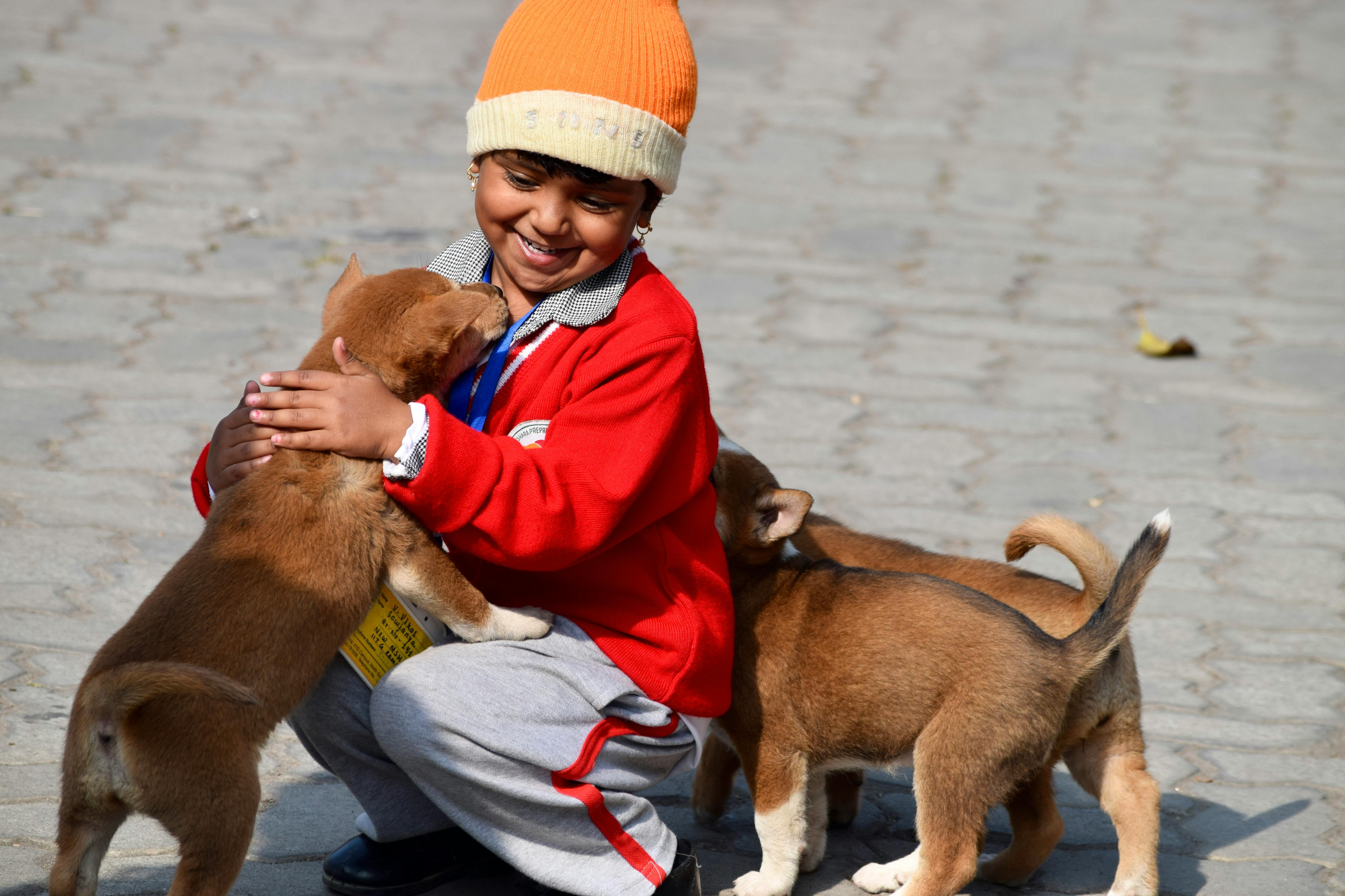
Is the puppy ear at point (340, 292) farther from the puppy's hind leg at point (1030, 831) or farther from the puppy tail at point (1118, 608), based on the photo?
the puppy's hind leg at point (1030, 831)

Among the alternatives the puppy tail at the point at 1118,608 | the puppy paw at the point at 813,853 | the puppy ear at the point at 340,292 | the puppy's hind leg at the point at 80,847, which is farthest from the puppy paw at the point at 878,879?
the puppy ear at the point at 340,292

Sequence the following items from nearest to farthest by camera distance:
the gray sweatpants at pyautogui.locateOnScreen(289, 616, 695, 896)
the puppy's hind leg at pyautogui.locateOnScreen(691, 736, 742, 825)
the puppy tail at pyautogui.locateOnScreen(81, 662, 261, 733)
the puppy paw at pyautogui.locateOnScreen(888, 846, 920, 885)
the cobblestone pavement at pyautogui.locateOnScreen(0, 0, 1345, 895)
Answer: the puppy tail at pyautogui.locateOnScreen(81, 662, 261, 733)
the gray sweatpants at pyautogui.locateOnScreen(289, 616, 695, 896)
the puppy paw at pyautogui.locateOnScreen(888, 846, 920, 885)
the puppy's hind leg at pyautogui.locateOnScreen(691, 736, 742, 825)
the cobblestone pavement at pyautogui.locateOnScreen(0, 0, 1345, 895)

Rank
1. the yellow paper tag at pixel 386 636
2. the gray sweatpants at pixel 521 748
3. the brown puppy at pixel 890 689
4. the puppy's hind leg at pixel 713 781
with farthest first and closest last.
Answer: the puppy's hind leg at pixel 713 781
the brown puppy at pixel 890 689
the yellow paper tag at pixel 386 636
the gray sweatpants at pixel 521 748

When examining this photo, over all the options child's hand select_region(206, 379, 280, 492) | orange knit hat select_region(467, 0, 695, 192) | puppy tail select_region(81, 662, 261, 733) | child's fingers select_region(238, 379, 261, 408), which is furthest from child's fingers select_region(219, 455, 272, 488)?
orange knit hat select_region(467, 0, 695, 192)

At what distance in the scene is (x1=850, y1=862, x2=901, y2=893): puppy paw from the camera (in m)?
3.55

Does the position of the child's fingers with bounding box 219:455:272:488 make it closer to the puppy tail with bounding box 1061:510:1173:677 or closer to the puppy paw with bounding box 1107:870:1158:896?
the puppy tail with bounding box 1061:510:1173:677

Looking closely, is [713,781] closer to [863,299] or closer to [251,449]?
[251,449]

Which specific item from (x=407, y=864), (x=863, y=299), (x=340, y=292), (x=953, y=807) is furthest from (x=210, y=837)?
(x=863, y=299)

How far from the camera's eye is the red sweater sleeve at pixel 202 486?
134 inches

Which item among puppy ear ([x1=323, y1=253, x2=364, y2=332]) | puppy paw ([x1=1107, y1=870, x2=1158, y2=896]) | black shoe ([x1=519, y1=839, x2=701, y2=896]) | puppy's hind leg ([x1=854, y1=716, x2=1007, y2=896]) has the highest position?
puppy ear ([x1=323, y1=253, x2=364, y2=332])

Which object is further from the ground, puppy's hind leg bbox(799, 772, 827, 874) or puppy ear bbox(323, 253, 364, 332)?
→ puppy ear bbox(323, 253, 364, 332)

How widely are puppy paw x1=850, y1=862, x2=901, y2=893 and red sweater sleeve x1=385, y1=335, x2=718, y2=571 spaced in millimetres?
1108

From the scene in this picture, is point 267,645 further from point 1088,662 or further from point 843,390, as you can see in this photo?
point 843,390

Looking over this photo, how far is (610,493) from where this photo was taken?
3.04 meters
